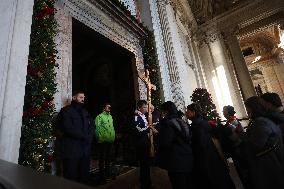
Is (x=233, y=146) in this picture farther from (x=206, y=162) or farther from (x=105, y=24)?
(x=105, y=24)

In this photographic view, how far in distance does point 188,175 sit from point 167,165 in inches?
13.3

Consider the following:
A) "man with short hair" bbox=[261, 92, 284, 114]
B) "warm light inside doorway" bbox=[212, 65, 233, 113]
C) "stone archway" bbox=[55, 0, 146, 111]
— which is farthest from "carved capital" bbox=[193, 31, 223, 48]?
"man with short hair" bbox=[261, 92, 284, 114]

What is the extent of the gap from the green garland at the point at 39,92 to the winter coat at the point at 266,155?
9.77 feet

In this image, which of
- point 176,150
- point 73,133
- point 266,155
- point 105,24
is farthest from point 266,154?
point 105,24

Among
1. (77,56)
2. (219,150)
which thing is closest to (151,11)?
(77,56)

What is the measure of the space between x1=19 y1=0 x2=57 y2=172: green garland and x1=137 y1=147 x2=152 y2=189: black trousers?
1.68m

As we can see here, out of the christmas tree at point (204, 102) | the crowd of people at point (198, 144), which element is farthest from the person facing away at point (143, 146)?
the christmas tree at point (204, 102)

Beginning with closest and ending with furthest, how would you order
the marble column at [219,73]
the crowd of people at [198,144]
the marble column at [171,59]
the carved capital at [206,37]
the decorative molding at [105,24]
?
the crowd of people at [198,144], the decorative molding at [105,24], the marble column at [171,59], the marble column at [219,73], the carved capital at [206,37]

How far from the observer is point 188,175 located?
3.25 meters

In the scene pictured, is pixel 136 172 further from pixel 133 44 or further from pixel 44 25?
pixel 133 44

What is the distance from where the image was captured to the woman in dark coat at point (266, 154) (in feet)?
7.90

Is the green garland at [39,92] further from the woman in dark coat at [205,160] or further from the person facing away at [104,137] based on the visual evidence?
the woman in dark coat at [205,160]

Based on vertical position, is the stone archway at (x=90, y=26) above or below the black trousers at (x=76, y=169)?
above

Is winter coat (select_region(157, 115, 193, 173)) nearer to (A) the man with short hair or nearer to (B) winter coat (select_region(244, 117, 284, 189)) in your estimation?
(B) winter coat (select_region(244, 117, 284, 189))
